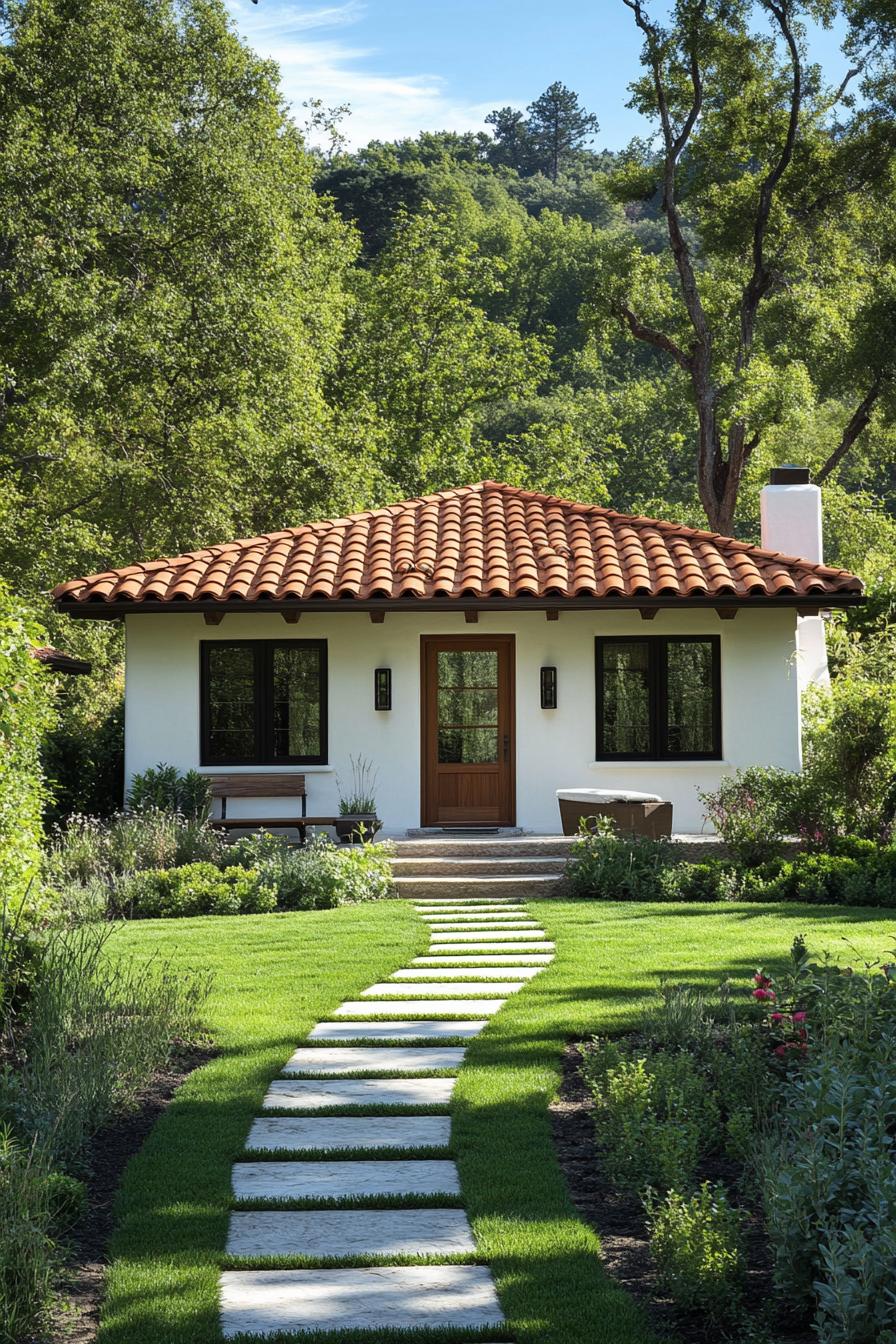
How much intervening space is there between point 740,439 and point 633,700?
12877mm

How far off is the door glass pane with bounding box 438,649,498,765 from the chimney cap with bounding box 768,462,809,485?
17.1 ft

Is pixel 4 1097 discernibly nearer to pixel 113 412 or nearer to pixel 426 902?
pixel 426 902

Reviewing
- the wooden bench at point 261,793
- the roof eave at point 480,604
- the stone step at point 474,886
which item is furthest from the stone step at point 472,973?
the roof eave at point 480,604

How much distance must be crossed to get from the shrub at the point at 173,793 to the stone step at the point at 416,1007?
7.56m

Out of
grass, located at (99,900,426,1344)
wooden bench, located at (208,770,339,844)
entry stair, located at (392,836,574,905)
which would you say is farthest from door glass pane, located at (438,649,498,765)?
grass, located at (99,900,426,1344)

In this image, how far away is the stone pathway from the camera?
4262 mm

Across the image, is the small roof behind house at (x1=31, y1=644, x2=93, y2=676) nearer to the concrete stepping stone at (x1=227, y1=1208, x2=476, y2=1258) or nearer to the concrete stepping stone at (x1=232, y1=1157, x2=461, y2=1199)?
the concrete stepping stone at (x1=232, y1=1157, x2=461, y2=1199)

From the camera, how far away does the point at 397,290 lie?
1344 inches

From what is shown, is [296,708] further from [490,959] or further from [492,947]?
[490,959]

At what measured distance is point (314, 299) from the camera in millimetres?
31734

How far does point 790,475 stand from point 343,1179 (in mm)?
15333

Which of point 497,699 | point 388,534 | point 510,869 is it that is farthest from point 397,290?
point 510,869

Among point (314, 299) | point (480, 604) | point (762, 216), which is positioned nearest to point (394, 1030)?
point (480, 604)

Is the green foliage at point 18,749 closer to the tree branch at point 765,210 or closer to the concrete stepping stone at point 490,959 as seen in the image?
the concrete stepping stone at point 490,959
